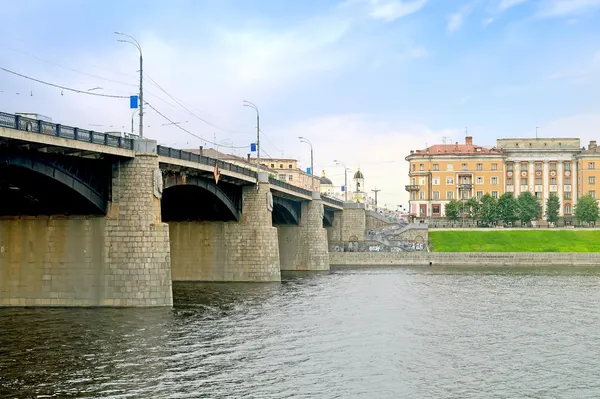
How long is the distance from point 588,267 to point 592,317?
51571 mm

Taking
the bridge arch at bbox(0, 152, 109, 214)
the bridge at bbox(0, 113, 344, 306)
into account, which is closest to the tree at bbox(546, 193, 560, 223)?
the bridge at bbox(0, 113, 344, 306)

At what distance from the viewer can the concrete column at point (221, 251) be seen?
69.6 metres

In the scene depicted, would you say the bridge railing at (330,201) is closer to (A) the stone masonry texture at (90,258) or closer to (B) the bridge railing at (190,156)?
(B) the bridge railing at (190,156)

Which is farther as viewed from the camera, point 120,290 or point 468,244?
point 468,244

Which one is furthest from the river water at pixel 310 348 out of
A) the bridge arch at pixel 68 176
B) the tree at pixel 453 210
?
the tree at pixel 453 210

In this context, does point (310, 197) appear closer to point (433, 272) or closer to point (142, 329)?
point (433, 272)

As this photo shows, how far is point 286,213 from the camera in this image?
3580 inches

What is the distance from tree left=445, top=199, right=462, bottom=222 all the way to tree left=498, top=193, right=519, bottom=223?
761 centimetres

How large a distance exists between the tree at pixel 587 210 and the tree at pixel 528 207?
6558 mm

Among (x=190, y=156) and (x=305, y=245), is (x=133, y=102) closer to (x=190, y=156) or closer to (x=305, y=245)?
(x=190, y=156)

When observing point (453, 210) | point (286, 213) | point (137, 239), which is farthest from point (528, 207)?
point (137, 239)

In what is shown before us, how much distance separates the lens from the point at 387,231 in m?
117

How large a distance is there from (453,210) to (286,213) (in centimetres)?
5377

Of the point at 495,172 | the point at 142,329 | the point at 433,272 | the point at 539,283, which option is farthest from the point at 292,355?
the point at 495,172
